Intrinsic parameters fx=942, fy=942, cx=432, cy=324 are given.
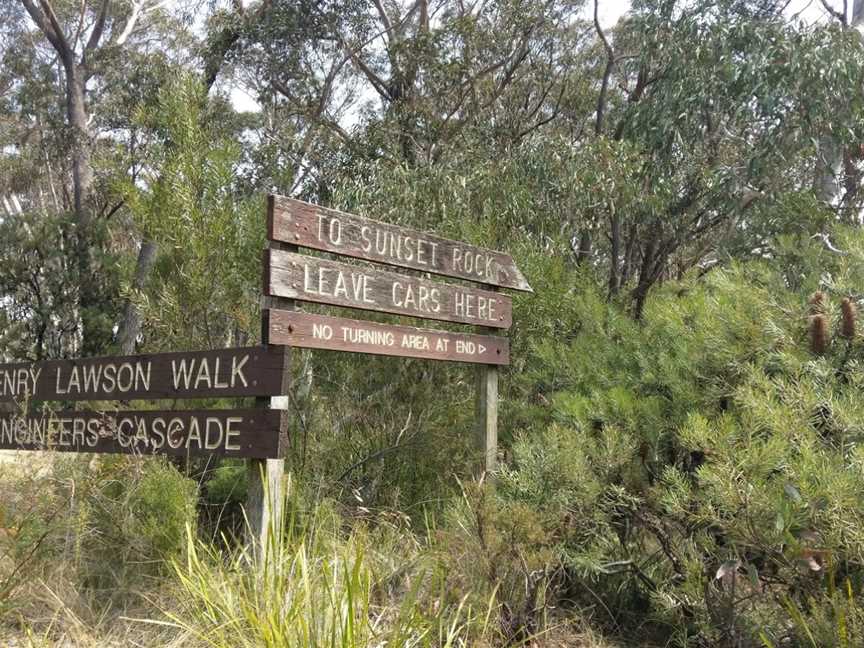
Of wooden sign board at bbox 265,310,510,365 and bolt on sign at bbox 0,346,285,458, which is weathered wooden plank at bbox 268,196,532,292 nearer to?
wooden sign board at bbox 265,310,510,365

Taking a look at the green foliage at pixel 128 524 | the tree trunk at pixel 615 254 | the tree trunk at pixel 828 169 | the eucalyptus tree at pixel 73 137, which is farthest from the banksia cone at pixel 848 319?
the eucalyptus tree at pixel 73 137

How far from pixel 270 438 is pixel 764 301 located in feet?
7.78

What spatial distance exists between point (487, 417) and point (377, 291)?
111 centimetres

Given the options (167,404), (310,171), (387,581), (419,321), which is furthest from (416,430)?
(310,171)

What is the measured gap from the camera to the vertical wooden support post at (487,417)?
5168 mm

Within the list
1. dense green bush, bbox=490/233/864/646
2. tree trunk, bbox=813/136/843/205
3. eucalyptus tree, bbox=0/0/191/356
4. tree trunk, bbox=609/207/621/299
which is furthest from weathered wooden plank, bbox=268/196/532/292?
eucalyptus tree, bbox=0/0/191/356

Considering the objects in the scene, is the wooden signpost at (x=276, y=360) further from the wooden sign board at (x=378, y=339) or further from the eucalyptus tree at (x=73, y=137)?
the eucalyptus tree at (x=73, y=137)

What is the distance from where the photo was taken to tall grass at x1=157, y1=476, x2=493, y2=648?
2912mm

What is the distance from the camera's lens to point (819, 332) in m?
4.04

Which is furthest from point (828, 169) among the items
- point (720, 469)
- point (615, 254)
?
point (720, 469)

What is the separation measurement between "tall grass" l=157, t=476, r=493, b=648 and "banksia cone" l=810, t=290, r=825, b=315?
6.61 ft

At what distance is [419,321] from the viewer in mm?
6633

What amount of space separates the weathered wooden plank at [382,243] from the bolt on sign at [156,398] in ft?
1.92

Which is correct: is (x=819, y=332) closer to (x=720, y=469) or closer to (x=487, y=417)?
(x=720, y=469)
